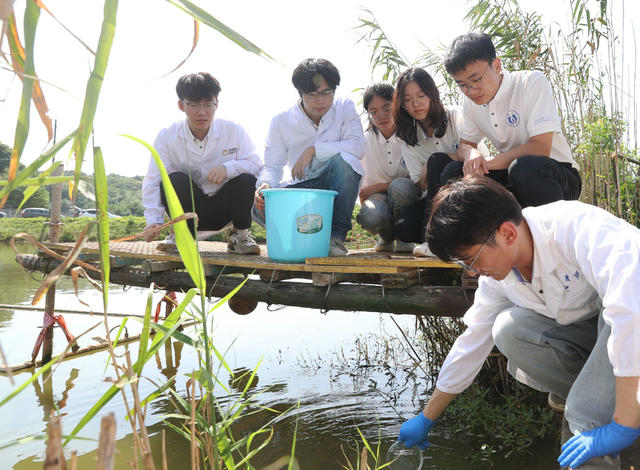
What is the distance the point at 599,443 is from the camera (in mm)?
1490

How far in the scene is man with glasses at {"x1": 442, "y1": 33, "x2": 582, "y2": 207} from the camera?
257 cm

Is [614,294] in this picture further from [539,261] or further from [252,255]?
[252,255]

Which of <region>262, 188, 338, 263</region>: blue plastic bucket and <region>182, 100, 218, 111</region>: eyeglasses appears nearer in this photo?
<region>262, 188, 338, 263</region>: blue plastic bucket

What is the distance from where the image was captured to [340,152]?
11.1ft

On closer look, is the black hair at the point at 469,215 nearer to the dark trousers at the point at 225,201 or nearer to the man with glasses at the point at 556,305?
the man with glasses at the point at 556,305

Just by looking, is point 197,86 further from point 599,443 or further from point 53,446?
point 53,446

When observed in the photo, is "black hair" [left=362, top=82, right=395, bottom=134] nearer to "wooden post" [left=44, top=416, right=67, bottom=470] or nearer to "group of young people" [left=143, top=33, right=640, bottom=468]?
"group of young people" [left=143, top=33, right=640, bottom=468]

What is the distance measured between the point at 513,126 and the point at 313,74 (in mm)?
1212

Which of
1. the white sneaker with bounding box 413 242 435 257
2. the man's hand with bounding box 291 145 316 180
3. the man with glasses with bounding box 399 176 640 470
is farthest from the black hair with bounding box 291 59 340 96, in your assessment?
the man with glasses with bounding box 399 176 640 470

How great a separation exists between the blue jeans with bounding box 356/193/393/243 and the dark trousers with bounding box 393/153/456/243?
2.8 inches

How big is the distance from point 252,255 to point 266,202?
633 mm

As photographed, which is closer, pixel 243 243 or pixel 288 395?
pixel 243 243

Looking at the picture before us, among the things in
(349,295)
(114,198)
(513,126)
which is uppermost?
(513,126)

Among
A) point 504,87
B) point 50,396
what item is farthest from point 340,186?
point 50,396
